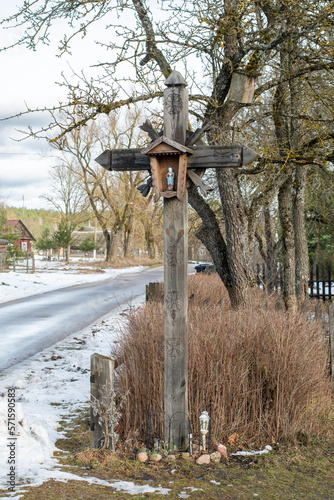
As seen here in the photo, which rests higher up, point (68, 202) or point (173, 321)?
point (68, 202)

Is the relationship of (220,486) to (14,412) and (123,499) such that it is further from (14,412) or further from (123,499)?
(14,412)

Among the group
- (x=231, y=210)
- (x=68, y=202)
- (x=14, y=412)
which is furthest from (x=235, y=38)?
(x=68, y=202)

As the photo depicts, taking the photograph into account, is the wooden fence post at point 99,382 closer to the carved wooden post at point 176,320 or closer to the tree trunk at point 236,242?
the carved wooden post at point 176,320

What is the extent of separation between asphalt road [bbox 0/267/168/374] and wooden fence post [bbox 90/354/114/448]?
167cm

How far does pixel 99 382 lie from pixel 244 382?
134cm

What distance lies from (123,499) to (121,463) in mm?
683

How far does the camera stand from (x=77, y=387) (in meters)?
5.93

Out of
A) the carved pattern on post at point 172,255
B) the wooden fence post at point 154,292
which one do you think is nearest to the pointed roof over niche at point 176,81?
the carved pattern on post at point 172,255

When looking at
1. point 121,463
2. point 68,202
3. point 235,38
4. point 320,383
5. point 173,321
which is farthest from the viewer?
point 68,202

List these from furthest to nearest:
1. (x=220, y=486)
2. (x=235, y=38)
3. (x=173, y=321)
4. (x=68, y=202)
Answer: (x=68, y=202) → (x=235, y=38) → (x=173, y=321) → (x=220, y=486)

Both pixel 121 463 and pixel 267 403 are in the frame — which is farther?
pixel 267 403

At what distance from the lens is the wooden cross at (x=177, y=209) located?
4.09m

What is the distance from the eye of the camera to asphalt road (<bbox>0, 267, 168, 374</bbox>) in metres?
8.44

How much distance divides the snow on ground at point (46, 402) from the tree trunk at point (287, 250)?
3.45m
